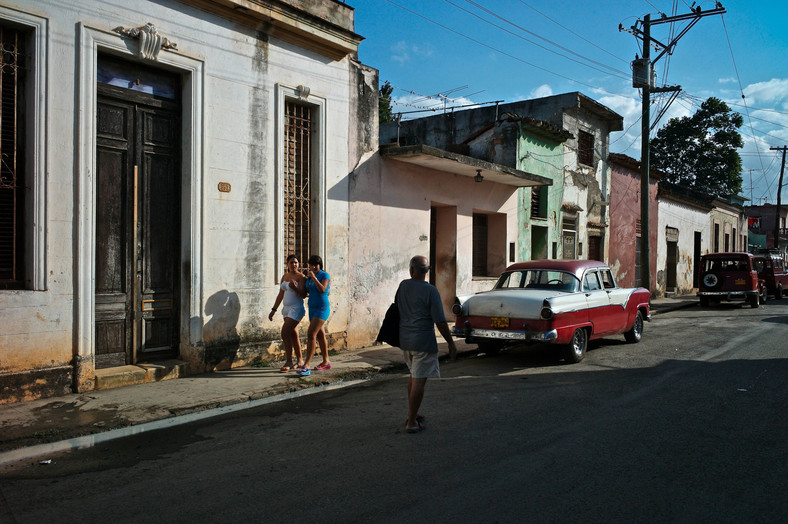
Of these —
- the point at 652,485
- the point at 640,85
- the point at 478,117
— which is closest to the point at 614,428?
the point at 652,485

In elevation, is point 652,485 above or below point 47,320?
below

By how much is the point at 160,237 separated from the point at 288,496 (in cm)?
518

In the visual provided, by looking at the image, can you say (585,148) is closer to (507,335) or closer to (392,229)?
(392,229)

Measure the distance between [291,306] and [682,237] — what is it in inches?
999

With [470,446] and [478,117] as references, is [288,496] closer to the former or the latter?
[470,446]

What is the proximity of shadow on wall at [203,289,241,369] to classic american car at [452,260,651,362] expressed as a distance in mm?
3365

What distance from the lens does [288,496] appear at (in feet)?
13.1

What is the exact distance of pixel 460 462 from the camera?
4660 millimetres

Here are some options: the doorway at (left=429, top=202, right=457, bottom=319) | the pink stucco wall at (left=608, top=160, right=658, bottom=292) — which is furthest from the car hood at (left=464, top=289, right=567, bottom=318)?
the pink stucco wall at (left=608, top=160, right=658, bottom=292)

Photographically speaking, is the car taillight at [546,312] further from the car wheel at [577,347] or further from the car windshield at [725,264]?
the car windshield at [725,264]

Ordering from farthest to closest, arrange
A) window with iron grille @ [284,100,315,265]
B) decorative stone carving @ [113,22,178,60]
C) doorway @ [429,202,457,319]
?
doorway @ [429,202,457,319], window with iron grille @ [284,100,315,265], decorative stone carving @ [113,22,178,60]

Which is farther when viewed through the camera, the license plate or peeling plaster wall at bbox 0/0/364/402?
the license plate

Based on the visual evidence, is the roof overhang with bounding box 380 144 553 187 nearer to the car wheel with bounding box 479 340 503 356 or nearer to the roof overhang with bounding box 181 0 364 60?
the roof overhang with bounding box 181 0 364 60

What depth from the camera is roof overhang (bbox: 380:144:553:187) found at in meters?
11.2
